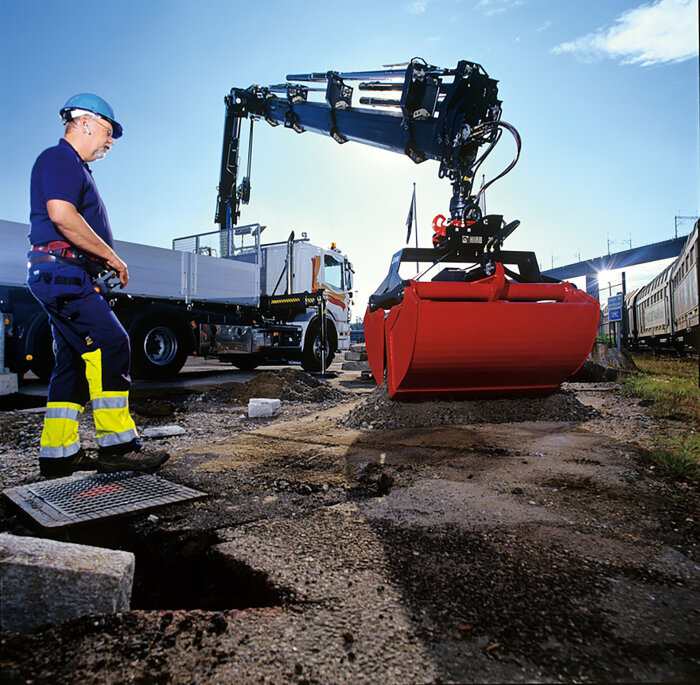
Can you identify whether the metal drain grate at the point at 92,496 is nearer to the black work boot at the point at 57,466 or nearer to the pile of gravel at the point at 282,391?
the black work boot at the point at 57,466

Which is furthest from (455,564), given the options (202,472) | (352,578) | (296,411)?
(296,411)

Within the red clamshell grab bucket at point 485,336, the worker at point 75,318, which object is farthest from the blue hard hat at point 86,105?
the red clamshell grab bucket at point 485,336

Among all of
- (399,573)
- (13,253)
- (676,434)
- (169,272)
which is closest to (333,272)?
(169,272)

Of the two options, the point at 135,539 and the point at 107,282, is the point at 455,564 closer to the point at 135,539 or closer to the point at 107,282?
the point at 135,539

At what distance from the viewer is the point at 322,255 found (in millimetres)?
10438

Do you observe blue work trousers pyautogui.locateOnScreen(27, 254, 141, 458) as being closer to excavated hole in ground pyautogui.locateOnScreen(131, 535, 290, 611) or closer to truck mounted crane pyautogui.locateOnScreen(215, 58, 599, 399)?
excavated hole in ground pyautogui.locateOnScreen(131, 535, 290, 611)

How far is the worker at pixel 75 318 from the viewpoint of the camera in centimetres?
249

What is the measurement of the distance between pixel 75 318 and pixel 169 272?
5808 millimetres

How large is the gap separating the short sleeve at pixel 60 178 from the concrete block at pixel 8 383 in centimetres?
461

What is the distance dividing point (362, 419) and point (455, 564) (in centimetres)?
246

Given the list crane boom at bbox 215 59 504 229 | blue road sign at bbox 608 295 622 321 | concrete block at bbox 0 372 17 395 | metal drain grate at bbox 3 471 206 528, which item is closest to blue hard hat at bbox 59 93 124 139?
metal drain grate at bbox 3 471 206 528

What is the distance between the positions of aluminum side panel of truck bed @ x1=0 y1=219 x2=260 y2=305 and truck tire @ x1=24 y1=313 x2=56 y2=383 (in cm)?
62

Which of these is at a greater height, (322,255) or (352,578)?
(322,255)

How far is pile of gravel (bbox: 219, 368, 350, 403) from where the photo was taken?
611 centimetres
